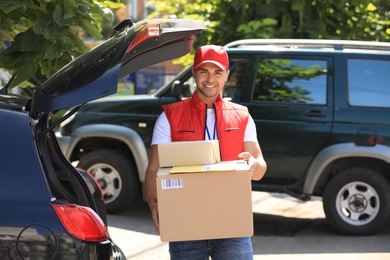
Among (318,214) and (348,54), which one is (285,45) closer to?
(348,54)

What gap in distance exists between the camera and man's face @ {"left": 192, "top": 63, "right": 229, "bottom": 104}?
4.20 metres

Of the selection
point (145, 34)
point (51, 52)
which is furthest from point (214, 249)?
point (51, 52)

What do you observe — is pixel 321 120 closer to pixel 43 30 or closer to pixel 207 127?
pixel 43 30

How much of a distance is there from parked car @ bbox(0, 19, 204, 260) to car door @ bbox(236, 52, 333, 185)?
485 cm

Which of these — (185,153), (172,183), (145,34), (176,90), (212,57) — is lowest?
(176,90)

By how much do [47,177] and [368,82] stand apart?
18.7 ft

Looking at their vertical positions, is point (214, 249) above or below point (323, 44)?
below

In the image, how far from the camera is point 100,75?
12.0 ft

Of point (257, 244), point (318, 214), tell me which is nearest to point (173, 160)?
point (257, 244)

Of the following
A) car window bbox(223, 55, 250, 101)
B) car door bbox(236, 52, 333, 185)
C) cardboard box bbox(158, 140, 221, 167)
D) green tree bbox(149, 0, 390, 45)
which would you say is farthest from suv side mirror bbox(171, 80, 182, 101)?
cardboard box bbox(158, 140, 221, 167)

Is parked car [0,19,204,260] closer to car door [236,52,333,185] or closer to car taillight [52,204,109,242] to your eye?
car taillight [52,204,109,242]

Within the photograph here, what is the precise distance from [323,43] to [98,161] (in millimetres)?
2901

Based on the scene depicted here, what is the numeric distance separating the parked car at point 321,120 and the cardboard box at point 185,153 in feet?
16.0

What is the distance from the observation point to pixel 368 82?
877cm
